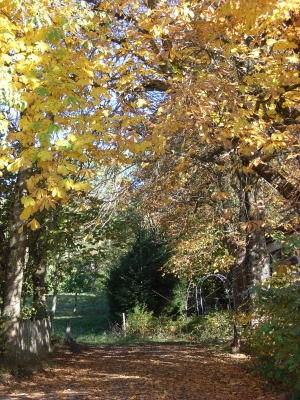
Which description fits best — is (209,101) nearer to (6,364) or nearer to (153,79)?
(153,79)

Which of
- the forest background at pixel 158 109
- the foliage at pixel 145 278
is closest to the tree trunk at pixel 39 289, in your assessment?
the forest background at pixel 158 109

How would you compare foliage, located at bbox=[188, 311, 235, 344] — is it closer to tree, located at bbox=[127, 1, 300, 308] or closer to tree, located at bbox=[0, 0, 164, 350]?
tree, located at bbox=[127, 1, 300, 308]

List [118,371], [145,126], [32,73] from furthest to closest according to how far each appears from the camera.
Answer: [118,371] < [145,126] < [32,73]

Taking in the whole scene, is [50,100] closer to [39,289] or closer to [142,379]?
[142,379]

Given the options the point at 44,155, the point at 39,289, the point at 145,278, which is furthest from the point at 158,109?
the point at 145,278

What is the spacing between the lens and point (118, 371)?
12.5m

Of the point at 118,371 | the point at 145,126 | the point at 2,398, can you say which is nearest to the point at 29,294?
the point at 118,371

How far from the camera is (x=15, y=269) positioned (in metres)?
11.7

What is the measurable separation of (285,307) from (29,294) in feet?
32.5

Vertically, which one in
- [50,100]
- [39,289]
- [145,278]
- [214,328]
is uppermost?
[50,100]

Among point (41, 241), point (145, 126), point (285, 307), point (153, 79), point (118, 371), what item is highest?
point (153, 79)

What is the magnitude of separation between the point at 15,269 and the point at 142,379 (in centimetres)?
390

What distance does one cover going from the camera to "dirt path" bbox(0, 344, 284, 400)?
883cm

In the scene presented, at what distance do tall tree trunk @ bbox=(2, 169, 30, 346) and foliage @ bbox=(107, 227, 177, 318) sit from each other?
501 inches
